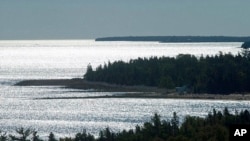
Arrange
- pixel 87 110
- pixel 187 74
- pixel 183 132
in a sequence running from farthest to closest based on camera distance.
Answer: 1. pixel 187 74
2. pixel 87 110
3. pixel 183 132

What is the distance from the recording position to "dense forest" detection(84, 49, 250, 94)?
12594 cm

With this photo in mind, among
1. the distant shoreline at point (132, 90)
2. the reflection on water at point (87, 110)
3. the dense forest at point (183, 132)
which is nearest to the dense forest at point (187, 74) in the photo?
the distant shoreline at point (132, 90)

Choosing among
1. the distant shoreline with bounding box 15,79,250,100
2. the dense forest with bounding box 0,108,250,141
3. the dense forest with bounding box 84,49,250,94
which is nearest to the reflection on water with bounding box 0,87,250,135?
the distant shoreline with bounding box 15,79,250,100

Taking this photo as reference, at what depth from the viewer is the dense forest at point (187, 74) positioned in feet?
413

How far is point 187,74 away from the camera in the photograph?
135 meters

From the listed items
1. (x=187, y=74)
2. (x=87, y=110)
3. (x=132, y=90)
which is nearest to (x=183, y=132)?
(x=87, y=110)

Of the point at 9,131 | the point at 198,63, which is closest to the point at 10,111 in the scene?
the point at 9,131

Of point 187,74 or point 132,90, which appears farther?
point 187,74

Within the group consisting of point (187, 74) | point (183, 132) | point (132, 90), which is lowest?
point (183, 132)

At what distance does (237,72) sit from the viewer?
12738 centimetres

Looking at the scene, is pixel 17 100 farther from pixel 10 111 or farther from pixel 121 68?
pixel 121 68

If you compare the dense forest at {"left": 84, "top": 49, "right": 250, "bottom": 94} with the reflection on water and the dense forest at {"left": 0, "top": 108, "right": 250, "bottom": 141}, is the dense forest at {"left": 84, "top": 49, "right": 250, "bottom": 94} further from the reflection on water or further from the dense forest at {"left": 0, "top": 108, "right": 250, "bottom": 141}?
the dense forest at {"left": 0, "top": 108, "right": 250, "bottom": 141}

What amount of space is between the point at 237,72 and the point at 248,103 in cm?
2190

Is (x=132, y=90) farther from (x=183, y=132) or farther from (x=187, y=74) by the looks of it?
(x=183, y=132)
